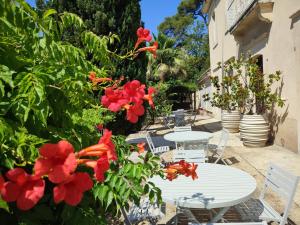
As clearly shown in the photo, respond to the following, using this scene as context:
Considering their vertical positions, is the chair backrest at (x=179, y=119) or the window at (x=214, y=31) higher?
the window at (x=214, y=31)

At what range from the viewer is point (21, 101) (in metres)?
1.18

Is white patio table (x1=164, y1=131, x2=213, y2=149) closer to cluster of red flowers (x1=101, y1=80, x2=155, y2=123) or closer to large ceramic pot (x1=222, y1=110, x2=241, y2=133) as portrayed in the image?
large ceramic pot (x1=222, y1=110, x2=241, y2=133)

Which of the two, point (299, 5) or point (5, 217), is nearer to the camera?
point (5, 217)

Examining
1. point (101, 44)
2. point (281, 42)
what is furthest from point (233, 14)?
point (101, 44)

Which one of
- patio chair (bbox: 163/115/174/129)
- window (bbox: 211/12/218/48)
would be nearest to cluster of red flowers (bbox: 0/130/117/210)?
patio chair (bbox: 163/115/174/129)

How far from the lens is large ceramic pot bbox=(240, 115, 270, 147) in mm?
9820

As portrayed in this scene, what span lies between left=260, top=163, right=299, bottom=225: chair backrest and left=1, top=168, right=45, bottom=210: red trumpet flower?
9.84 feet

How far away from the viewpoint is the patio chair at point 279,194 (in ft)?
10.6

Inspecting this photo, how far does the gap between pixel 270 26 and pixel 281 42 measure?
1.14 metres

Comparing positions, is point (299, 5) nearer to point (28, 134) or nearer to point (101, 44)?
point (101, 44)

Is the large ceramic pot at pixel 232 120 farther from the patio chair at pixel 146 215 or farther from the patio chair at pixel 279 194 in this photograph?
the patio chair at pixel 146 215

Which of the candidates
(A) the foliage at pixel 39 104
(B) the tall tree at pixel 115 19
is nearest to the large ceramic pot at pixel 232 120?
(B) the tall tree at pixel 115 19

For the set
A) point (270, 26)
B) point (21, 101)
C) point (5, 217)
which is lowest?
point (5, 217)

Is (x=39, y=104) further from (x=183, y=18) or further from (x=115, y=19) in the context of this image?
(x=183, y=18)
